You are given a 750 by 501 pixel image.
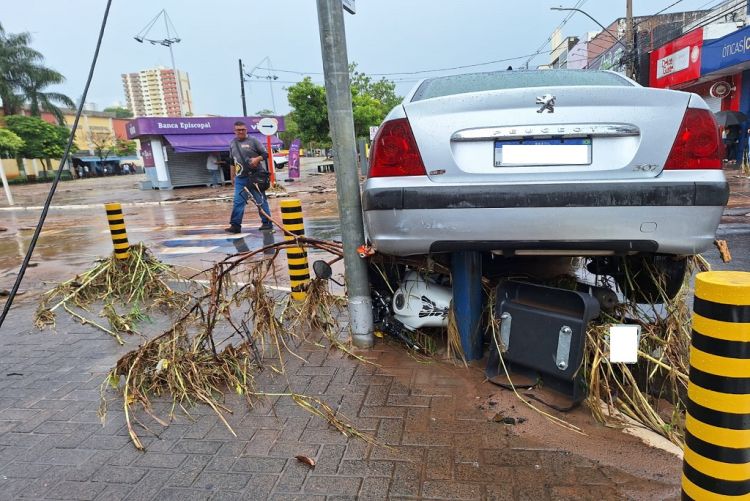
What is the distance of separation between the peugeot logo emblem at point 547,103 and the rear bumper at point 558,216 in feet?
A: 1.29

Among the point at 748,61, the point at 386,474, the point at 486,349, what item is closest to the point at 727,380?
the point at 386,474

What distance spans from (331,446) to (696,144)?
7.57 feet

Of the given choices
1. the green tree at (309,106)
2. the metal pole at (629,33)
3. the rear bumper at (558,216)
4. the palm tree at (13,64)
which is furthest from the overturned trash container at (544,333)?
the palm tree at (13,64)

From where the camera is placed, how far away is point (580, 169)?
8.18 ft

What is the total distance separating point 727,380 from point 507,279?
1.55m

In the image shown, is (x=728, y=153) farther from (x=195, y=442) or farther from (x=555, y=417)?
(x=195, y=442)

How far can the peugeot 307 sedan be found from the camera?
7.89 feet

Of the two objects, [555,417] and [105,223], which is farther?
[105,223]

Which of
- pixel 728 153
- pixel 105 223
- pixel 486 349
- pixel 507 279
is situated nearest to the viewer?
pixel 507 279

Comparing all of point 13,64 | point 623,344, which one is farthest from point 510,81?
point 13,64

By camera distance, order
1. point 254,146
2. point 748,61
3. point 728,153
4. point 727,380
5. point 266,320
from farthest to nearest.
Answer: point 728,153, point 748,61, point 254,146, point 266,320, point 727,380

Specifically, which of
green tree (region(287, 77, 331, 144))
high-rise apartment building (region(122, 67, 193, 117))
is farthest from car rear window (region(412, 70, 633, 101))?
high-rise apartment building (region(122, 67, 193, 117))

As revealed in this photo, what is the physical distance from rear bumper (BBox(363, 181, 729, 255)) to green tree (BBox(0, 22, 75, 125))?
52.7 metres

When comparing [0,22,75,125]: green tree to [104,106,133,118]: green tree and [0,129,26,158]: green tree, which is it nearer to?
[0,129,26,158]: green tree
